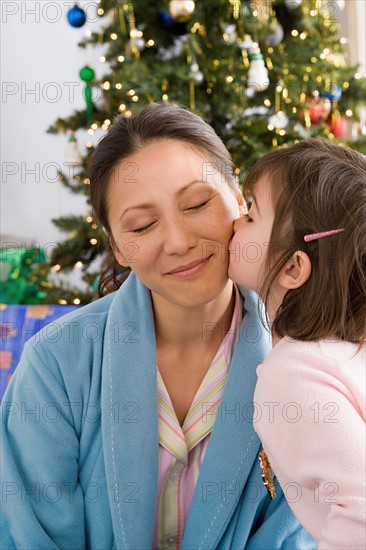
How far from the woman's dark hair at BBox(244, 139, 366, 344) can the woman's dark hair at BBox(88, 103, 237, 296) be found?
0.23 m

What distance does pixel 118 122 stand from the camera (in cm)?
156

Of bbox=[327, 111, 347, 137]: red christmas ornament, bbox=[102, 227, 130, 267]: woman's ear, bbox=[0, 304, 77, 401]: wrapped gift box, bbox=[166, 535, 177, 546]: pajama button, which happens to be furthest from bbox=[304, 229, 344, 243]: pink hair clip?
bbox=[327, 111, 347, 137]: red christmas ornament

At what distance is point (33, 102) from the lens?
14.0 ft

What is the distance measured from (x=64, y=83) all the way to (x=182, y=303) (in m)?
3.03

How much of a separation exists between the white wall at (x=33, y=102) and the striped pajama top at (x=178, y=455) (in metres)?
2.77

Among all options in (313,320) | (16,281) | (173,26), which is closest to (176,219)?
(313,320)

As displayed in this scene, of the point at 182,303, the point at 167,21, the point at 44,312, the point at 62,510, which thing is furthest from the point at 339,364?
the point at 167,21

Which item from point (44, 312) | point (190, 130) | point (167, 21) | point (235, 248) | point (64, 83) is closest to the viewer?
point (235, 248)

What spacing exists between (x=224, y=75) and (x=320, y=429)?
197 centimetres

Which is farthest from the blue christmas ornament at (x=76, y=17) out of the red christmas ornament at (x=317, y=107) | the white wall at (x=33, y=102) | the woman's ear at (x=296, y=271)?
the woman's ear at (x=296, y=271)

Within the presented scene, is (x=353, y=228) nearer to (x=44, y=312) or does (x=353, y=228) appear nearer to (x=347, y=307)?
(x=347, y=307)

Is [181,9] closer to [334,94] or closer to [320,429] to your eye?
[334,94]

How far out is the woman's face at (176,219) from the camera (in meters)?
1.42

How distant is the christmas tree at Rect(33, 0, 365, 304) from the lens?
283 cm
